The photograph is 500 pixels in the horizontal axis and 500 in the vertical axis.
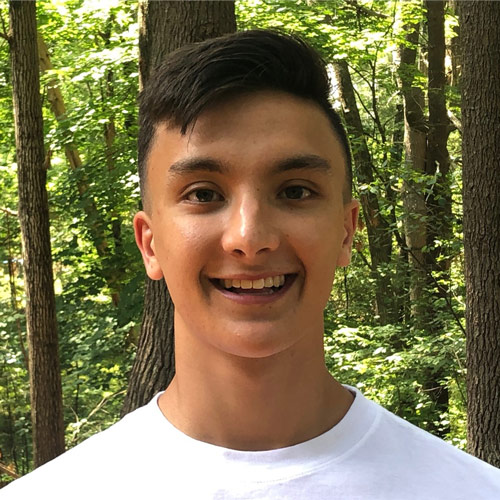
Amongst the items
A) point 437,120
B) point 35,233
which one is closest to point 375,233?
point 437,120

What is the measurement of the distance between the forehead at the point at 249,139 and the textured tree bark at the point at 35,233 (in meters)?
6.59

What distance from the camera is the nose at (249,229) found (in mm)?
1411

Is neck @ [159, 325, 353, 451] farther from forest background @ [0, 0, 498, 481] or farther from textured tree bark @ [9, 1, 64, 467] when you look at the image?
textured tree bark @ [9, 1, 64, 467]

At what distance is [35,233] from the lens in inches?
308

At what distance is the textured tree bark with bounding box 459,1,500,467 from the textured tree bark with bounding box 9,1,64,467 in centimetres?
472

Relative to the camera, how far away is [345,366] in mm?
8602

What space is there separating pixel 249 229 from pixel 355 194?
797 cm

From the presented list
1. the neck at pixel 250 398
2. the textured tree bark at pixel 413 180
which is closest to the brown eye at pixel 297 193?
the neck at pixel 250 398

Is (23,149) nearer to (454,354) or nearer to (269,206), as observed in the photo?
(454,354)

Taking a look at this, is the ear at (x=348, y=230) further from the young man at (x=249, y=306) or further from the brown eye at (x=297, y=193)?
the brown eye at (x=297, y=193)

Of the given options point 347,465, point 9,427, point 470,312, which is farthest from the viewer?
point 9,427

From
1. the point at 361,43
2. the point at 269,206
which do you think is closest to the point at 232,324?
the point at 269,206

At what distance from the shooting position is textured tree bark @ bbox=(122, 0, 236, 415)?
464 centimetres

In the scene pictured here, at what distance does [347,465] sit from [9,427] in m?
13.1
